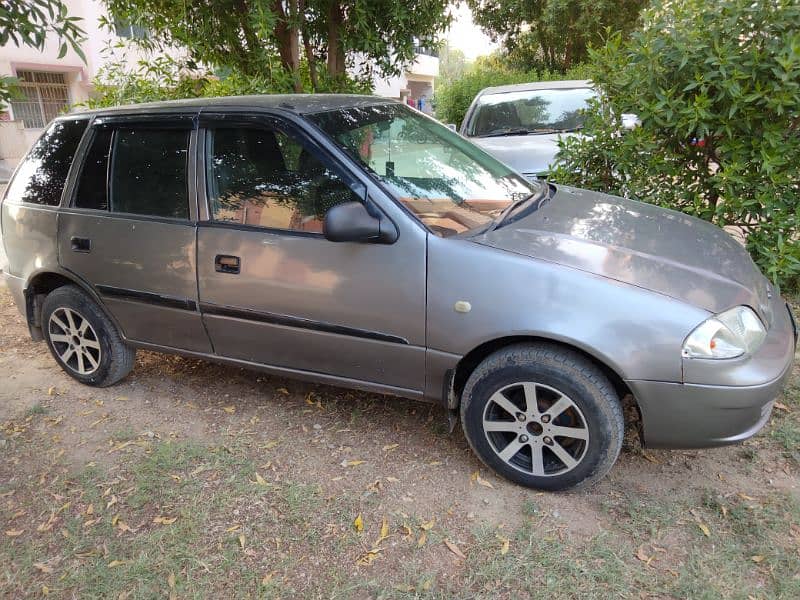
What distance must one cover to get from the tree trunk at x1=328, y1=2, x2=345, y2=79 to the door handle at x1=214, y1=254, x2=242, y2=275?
3.80 m

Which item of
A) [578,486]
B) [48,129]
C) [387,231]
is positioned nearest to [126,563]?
[387,231]

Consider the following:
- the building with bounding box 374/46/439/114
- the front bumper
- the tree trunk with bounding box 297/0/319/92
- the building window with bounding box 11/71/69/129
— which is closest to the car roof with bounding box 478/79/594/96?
the tree trunk with bounding box 297/0/319/92

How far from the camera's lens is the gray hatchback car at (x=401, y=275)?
2.55 m

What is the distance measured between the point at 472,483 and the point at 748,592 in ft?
3.92

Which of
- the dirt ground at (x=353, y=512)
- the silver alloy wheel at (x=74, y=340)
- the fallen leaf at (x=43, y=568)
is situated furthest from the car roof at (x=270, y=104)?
the fallen leaf at (x=43, y=568)

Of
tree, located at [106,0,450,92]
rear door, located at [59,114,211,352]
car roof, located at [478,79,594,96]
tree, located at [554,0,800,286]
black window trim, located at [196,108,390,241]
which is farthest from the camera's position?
car roof, located at [478,79,594,96]

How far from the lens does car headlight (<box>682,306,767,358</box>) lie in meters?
2.46

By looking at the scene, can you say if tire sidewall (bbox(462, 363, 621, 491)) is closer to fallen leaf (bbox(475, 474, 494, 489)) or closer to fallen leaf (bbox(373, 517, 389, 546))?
fallen leaf (bbox(475, 474, 494, 489))

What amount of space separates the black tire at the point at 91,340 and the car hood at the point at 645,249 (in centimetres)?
Result: 245

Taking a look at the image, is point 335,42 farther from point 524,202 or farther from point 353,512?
point 353,512

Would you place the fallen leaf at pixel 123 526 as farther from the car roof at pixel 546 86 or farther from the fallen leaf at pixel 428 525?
the car roof at pixel 546 86

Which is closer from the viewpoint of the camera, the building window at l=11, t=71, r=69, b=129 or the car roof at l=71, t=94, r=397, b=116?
the car roof at l=71, t=94, r=397, b=116

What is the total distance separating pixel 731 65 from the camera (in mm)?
4094

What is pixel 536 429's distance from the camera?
2.79 metres
